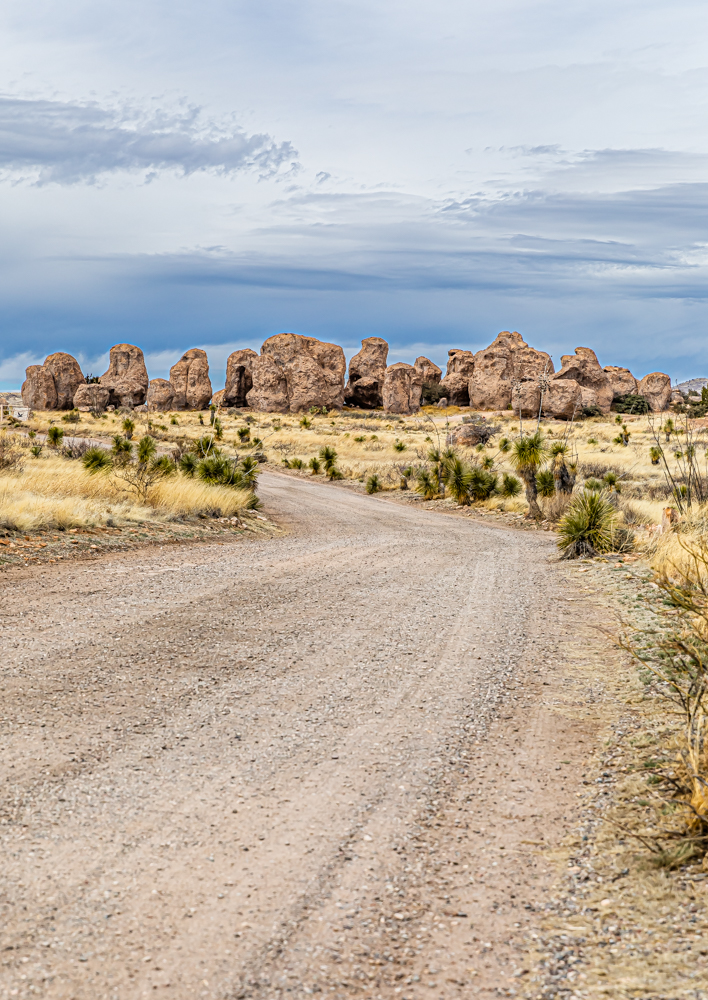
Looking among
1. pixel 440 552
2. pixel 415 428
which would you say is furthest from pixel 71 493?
pixel 415 428

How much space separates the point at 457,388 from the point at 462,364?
268cm

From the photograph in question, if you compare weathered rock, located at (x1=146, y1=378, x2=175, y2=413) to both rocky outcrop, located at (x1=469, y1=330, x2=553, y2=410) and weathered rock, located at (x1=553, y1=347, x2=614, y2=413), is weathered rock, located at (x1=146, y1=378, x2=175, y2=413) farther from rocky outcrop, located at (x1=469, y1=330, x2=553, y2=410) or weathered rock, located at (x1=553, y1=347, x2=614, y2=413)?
weathered rock, located at (x1=553, y1=347, x2=614, y2=413)

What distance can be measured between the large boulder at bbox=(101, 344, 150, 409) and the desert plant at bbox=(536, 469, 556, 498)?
60591 mm

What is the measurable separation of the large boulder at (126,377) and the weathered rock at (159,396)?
0.88m

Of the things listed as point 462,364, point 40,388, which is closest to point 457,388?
point 462,364

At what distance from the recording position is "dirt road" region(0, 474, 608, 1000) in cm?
283

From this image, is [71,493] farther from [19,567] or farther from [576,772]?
→ [576,772]

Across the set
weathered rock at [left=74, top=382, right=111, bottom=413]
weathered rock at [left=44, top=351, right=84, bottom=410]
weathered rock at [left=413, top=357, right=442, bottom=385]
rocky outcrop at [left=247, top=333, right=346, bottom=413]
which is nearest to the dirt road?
weathered rock at [left=74, top=382, right=111, bottom=413]

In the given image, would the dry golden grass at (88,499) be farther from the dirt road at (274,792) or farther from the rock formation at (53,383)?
the rock formation at (53,383)

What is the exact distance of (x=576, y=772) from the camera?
14.7ft

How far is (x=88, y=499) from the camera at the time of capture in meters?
14.4

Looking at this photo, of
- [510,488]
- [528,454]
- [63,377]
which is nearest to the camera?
[528,454]

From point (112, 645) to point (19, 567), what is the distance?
3916 mm

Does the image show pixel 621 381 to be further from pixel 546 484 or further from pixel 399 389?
pixel 546 484
